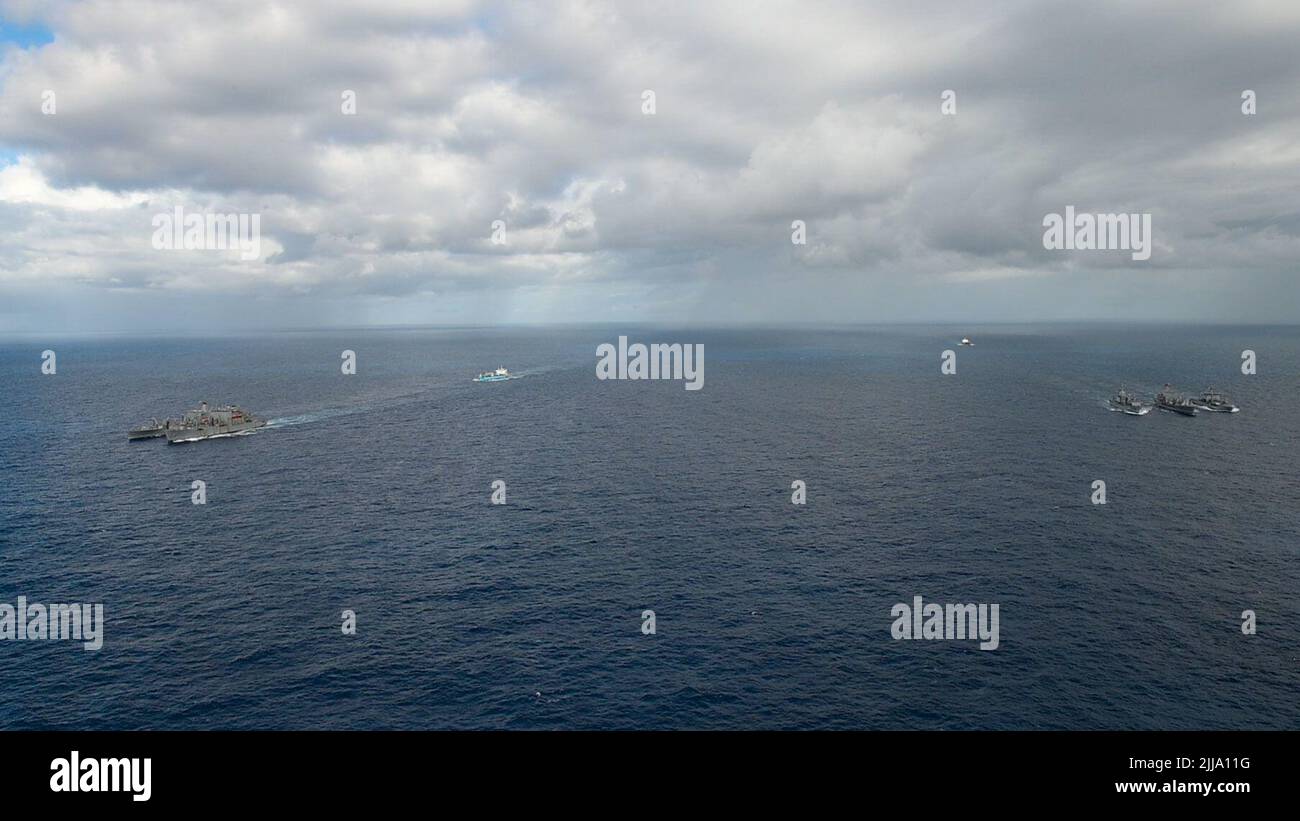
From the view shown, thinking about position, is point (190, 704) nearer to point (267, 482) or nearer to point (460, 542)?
point (460, 542)

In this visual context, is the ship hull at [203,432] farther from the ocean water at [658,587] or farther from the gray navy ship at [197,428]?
the ocean water at [658,587]

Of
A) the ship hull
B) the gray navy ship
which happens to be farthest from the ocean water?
the gray navy ship

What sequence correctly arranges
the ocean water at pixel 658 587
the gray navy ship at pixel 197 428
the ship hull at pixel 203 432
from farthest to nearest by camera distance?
the gray navy ship at pixel 197 428 → the ship hull at pixel 203 432 → the ocean water at pixel 658 587

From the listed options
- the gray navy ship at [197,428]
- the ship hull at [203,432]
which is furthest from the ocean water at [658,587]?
the gray navy ship at [197,428]

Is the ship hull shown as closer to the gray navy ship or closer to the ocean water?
the gray navy ship

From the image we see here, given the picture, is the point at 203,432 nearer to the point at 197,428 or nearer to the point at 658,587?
the point at 197,428

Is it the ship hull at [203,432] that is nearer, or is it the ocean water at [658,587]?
the ocean water at [658,587]

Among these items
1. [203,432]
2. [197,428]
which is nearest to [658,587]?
[203,432]

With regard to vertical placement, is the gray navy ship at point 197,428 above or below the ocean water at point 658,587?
above
